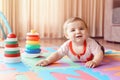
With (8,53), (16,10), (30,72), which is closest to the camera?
(30,72)

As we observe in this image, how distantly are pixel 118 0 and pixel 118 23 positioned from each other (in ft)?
0.88

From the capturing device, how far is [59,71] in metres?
1.06

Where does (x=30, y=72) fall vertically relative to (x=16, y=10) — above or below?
below


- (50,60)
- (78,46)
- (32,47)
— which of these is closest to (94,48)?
(78,46)

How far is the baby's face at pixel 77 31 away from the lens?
4.05 ft

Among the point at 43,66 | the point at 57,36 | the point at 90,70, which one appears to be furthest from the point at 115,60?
the point at 57,36

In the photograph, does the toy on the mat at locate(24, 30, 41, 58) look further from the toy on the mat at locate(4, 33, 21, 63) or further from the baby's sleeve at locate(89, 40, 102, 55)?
the baby's sleeve at locate(89, 40, 102, 55)

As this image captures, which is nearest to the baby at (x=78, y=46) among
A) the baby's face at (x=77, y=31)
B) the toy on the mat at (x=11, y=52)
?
the baby's face at (x=77, y=31)

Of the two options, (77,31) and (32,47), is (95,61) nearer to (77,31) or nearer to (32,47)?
(77,31)

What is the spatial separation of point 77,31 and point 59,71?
0.87 feet

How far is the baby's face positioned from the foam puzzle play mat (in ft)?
0.44

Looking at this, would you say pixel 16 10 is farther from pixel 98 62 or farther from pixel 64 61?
pixel 98 62

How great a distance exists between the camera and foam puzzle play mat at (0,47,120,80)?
0.95 meters

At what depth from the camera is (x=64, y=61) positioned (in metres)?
1.31
